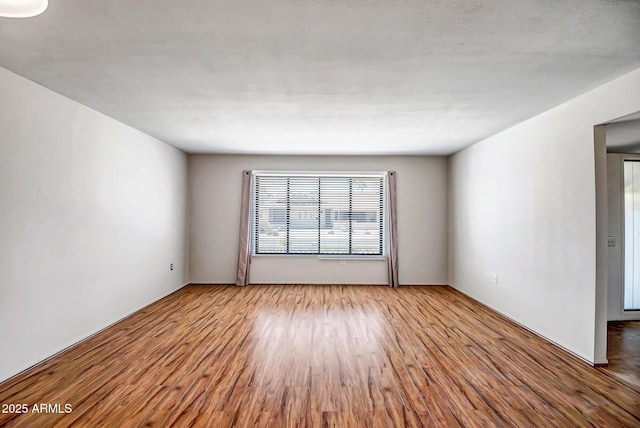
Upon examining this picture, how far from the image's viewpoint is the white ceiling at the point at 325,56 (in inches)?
70.1

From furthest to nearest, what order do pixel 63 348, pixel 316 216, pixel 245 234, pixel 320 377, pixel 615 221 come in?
pixel 316 216 → pixel 245 234 → pixel 615 221 → pixel 63 348 → pixel 320 377

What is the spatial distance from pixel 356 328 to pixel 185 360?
1.87m

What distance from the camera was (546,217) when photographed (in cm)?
354

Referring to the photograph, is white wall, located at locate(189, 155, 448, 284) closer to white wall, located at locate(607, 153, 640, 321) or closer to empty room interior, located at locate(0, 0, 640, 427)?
empty room interior, located at locate(0, 0, 640, 427)

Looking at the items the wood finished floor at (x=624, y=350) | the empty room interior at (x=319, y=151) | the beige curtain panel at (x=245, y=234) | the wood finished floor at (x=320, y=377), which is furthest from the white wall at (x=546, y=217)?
the beige curtain panel at (x=245, y=234)

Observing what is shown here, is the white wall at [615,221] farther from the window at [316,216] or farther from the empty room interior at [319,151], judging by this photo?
the window at [316,216]

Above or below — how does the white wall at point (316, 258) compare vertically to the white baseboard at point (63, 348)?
above

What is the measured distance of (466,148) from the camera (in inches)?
214

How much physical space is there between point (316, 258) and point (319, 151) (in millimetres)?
2043

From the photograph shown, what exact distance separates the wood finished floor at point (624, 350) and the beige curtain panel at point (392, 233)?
10.0 feet

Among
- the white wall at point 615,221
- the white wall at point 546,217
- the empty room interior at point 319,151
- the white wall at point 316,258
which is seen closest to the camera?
the empty room interior at point 319,151

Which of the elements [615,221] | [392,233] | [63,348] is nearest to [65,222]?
[63,348]

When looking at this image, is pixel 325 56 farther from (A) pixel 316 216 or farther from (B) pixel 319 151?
(A) pixel 316 216

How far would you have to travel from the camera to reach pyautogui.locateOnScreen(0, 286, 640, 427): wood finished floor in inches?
84.0
